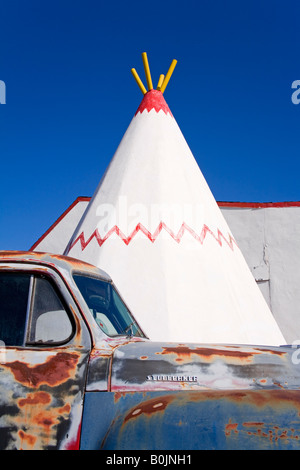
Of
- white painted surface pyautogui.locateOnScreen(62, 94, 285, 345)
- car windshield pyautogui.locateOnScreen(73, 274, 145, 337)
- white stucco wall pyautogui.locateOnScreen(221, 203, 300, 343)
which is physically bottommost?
car windshield pyautogui.locateOnScreen(73, 274, 145, 337)

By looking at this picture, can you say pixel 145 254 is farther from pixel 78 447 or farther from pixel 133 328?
pixel 78 447

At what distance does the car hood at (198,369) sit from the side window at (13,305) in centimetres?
46

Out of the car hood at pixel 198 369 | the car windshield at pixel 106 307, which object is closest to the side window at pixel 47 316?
the car windshield at pixel 106 307

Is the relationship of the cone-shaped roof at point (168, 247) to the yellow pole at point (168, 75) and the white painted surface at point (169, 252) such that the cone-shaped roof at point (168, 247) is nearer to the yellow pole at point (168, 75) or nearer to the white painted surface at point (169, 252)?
the white painted surface at point (169, 252)

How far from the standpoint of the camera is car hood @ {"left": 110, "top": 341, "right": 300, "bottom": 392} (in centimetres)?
175

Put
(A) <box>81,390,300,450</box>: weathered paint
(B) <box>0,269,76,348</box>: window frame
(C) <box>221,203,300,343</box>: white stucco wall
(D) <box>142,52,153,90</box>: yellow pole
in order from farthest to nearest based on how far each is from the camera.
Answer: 1. (C) <box>221,203,300,343</box>: white stucco wall
2. (D) <box>142,52,153,90</box>: yellow pole
3. (B) <box>0,269,76,348</box>: window frame
4. (A) <box>81,390,300,450</box>: weathered paint

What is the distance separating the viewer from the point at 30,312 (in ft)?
6.29

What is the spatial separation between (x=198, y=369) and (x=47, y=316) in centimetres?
70

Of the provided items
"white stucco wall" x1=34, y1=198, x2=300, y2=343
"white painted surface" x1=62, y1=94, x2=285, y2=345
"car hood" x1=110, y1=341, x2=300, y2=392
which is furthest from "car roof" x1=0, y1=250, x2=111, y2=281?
"white stucco wall" x1=34, y1=198, x2=300, y2=343

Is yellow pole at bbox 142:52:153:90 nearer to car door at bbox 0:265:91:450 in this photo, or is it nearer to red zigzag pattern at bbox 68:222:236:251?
red zigzag pattern at bbox 68:222:236:251

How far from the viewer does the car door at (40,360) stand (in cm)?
167

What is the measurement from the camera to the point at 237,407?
1518mm

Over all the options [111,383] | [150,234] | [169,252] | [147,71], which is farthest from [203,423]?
[147,71]

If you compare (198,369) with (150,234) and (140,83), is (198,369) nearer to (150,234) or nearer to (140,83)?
(150,234)
